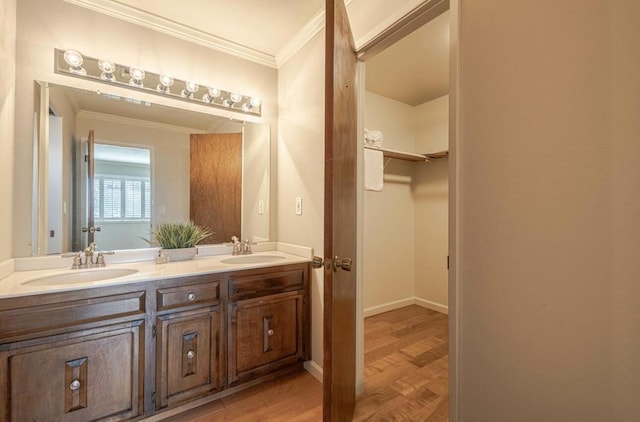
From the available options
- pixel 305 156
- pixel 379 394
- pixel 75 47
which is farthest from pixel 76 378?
pixel 75 47

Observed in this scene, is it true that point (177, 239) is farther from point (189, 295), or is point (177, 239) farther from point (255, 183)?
point (255, 183)

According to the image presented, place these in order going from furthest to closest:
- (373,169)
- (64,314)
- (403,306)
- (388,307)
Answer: (403,306) → (388,307) → (373,169) → (64,314)

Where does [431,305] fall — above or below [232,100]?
below

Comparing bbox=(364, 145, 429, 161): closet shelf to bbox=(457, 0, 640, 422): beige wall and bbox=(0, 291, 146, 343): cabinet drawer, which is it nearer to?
bbox=(457, 0, 640, 422): beige wall

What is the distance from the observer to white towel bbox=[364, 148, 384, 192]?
2.70 metres

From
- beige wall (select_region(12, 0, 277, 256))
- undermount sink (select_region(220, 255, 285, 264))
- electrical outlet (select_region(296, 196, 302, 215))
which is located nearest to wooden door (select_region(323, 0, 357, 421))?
electrical outlet (select_region(296, 196, 302, 215))

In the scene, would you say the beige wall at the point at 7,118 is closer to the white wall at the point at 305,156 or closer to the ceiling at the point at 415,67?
the white wall at the point at 305,156

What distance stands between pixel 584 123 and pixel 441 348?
2.17m

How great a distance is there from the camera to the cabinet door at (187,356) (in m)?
1.51

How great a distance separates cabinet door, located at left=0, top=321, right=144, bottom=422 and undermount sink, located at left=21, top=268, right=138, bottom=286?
13.7 inches

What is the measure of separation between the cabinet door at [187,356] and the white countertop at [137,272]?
0.24m

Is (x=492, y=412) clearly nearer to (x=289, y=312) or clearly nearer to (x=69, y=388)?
(x=289, y=312)

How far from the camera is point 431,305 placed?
325 centimetres

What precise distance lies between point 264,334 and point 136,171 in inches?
59.2
